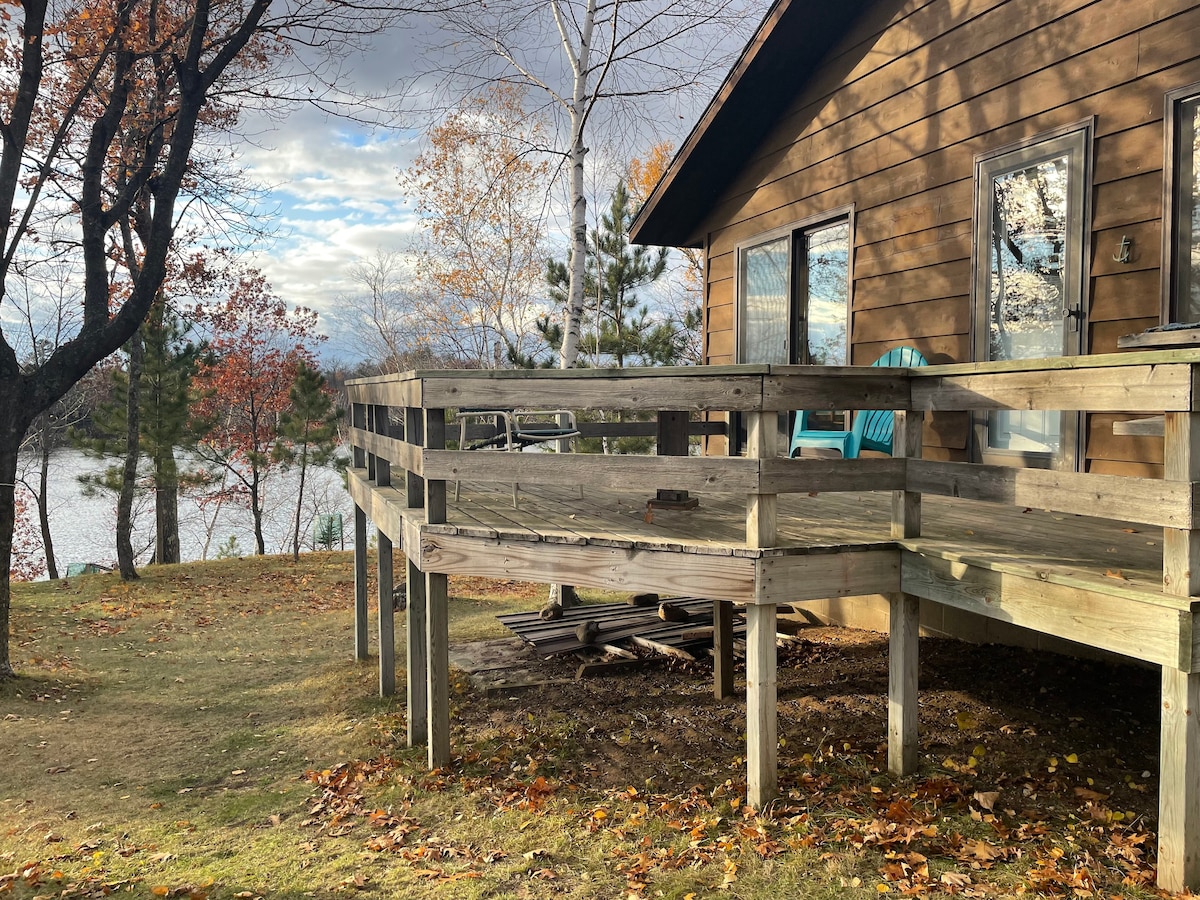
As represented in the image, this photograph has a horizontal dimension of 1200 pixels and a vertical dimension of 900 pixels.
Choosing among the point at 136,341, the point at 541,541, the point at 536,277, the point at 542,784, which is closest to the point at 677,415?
the point at 541,541

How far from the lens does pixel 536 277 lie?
22266 mm

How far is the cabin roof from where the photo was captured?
6.68 m

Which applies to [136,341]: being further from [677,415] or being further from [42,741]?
[677,415]

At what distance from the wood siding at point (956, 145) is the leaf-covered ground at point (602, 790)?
5.41ft

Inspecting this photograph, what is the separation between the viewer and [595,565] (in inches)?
158

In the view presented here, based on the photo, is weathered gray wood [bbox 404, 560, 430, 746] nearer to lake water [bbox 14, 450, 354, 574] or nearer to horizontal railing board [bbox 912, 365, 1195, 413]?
horizontal railing board [bbox 912, 365, 1195, 413]

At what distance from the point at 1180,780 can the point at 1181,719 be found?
0.67 ft

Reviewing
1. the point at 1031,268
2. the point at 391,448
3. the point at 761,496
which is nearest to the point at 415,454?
the point at 391,448

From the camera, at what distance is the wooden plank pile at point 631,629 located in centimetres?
630

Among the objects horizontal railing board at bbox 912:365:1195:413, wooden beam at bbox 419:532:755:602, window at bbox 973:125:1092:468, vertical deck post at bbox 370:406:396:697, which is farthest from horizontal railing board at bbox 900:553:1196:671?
vertical deck post at bbox 370:406:396:697

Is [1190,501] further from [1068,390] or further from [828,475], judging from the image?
[828,475]

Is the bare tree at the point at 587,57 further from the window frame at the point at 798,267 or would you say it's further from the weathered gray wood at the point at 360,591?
the weathered gray wood at the point at 360,591

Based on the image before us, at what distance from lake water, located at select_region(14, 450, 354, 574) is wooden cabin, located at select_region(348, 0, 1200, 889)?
1984cm

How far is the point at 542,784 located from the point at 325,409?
1222 cm
